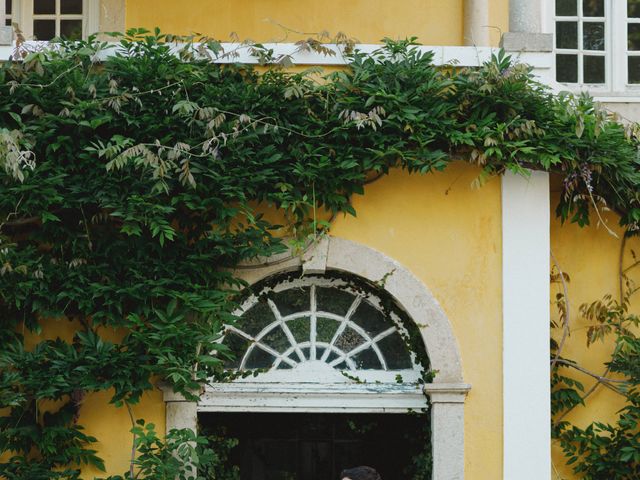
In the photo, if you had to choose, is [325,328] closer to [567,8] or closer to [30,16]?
[567,8]

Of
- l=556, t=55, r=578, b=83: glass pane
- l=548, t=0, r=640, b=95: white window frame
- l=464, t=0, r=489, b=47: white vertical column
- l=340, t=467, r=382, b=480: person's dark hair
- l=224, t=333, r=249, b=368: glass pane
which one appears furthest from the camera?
l=556, t=55, r=578, b=83: glass pane

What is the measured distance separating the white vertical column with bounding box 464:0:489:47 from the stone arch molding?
2.66 meters

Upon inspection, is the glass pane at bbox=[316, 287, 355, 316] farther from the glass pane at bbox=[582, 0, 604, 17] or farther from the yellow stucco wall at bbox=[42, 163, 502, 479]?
the glass pane at bbox=[582, 0, 604, 17]

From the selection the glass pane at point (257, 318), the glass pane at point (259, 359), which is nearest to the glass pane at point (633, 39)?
the glass pane at point (257, 318)

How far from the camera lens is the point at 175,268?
9.19 m

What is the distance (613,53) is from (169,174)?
4748 mm

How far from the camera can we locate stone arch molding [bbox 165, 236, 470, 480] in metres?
9.30

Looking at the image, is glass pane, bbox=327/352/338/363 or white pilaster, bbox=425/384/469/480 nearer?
white pilaster, bbox=425/384/469/480

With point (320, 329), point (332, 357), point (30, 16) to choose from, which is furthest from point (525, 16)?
point (30, 16)

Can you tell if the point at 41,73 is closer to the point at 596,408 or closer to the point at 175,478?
the point at 175,478

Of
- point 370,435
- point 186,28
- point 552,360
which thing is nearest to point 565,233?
point 552,360

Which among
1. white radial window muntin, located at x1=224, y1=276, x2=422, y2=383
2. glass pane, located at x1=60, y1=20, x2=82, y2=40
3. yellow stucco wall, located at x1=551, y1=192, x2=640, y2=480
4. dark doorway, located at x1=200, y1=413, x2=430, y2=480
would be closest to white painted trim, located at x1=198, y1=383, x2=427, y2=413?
white radial window muntin, located at x1=224, y1=276, x2=422, y2=383

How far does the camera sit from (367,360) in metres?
9.86

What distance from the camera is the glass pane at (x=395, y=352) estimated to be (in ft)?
32.2
